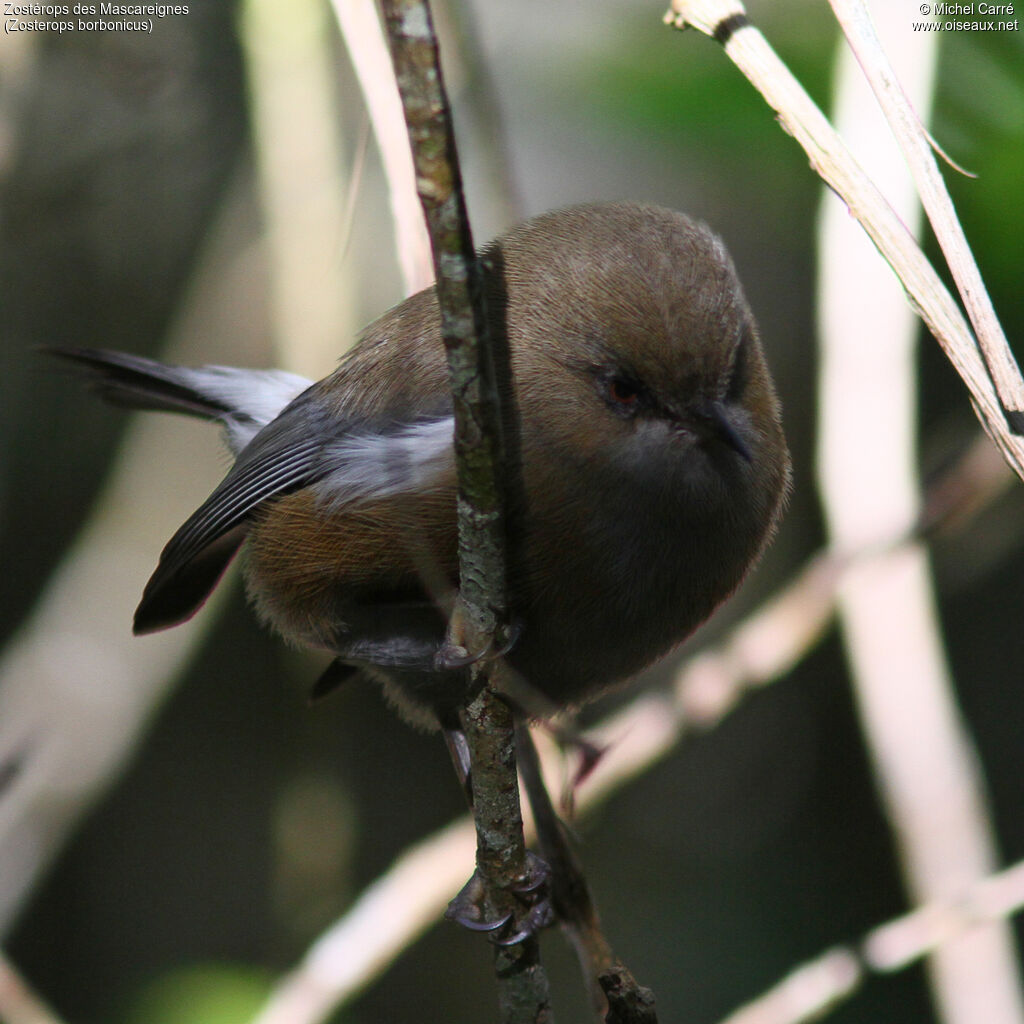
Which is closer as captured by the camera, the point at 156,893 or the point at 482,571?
the point at 482,571

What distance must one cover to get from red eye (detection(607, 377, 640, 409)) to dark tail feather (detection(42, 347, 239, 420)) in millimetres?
1670

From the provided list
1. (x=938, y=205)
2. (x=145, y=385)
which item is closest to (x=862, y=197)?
(x=938, y=205)

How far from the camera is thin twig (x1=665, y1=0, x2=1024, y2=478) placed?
177 centimetres

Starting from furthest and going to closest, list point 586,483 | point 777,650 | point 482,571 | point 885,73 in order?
point 777,650 → point 586,483 → point 482,571 → point 885,73

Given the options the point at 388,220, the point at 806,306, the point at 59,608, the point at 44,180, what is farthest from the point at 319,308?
the point at 806,306

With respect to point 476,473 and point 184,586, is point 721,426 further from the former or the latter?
point 184,586

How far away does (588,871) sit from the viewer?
17.0 feet

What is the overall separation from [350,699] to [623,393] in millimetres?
3120

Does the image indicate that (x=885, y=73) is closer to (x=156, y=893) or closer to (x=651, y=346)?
(x=651, y=346)

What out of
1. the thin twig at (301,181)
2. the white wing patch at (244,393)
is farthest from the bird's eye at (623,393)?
the thin twig at (301,181)

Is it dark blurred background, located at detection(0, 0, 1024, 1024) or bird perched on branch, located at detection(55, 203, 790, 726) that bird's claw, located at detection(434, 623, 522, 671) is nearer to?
bird perched on branch, located at detection(55, 203, 790, 726)

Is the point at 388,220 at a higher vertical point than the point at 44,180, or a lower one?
lower

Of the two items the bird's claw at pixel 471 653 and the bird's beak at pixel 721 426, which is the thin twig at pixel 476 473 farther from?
the bird's beak at pixel 721 426

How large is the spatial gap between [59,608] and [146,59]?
275cm
